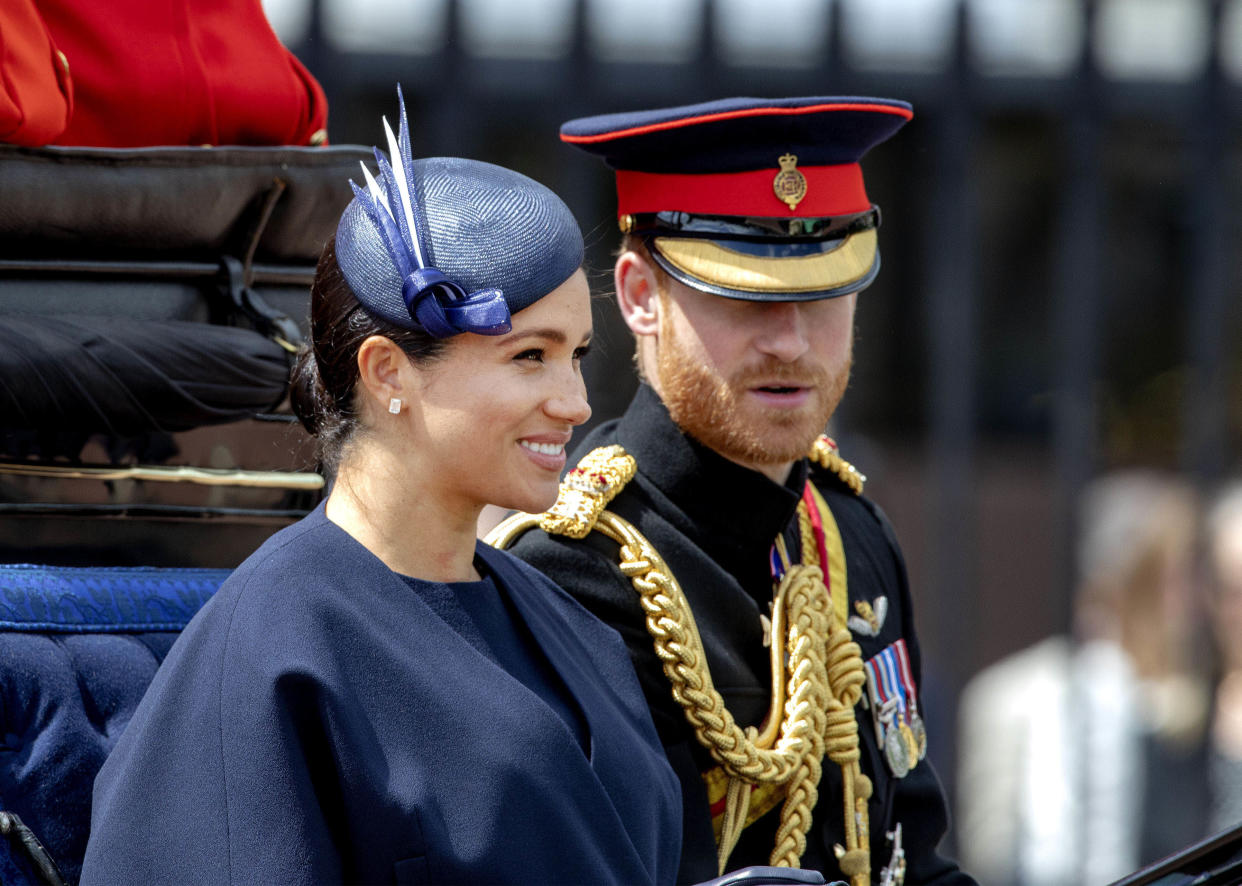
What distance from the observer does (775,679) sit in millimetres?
2303

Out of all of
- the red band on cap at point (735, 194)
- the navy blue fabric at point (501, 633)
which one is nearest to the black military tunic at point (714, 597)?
the red band on cap at point (735, 194)

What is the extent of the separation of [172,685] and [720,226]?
1.14 meters

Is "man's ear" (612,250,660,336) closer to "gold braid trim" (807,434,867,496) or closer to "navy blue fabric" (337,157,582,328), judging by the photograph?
"gold braid trim" (807,434,867,496)

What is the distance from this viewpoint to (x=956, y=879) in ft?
8.30

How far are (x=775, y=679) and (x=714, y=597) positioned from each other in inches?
5.6

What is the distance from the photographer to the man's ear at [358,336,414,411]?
1.67 m

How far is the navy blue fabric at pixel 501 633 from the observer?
5.49ft

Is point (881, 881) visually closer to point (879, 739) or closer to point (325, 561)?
point (879, 739)

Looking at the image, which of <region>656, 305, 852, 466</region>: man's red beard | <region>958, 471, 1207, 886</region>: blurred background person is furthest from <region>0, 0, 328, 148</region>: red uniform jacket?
<region>958, 471, 1207, 886</region>: blurred background person

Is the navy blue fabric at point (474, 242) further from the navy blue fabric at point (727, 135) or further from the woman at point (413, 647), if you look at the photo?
the navy blue fabric at point (727, 135)

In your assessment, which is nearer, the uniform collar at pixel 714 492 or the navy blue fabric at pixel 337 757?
the navy blue fabric at pixel 337 757

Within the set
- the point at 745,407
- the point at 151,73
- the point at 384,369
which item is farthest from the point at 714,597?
the point at 151,73

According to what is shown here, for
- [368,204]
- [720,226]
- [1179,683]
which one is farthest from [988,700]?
[368,204]

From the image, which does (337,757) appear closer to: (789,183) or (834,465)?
(789,183)
